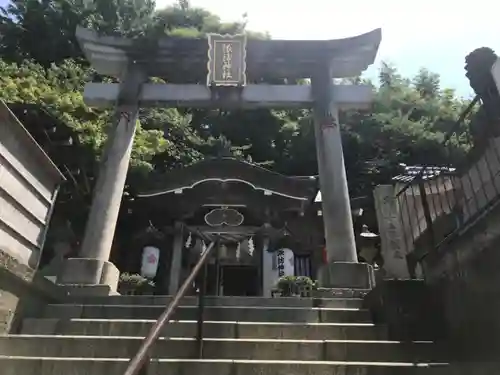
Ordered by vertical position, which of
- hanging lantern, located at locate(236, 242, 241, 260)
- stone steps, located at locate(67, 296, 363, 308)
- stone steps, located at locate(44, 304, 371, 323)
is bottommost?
stone steps, located at locate(44, 304, 371, 323)

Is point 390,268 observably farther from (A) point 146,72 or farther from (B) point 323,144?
(A) point 146,72

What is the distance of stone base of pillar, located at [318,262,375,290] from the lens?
773 centimetres

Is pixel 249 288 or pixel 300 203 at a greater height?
pixel 300 203

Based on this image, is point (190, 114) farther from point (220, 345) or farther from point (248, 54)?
point (220, 345)

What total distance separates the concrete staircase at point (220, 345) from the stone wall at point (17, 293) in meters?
0.16

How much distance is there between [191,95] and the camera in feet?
34.1

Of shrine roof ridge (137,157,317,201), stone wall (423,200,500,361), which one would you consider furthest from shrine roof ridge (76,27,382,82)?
stone wall (423,200,500,361)

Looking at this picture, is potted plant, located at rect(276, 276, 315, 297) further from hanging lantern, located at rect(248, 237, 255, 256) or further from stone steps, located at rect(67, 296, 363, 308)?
stone steps, located at rect(67, 296, 363, 308)

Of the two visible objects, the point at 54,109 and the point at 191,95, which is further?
the point at 54,109

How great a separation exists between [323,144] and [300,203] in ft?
15.5

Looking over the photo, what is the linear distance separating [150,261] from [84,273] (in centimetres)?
627

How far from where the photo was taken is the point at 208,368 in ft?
11.8

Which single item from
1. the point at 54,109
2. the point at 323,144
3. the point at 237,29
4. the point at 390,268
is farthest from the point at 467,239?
the point at 237,29

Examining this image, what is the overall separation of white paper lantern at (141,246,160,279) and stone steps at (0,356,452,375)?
1014cm
